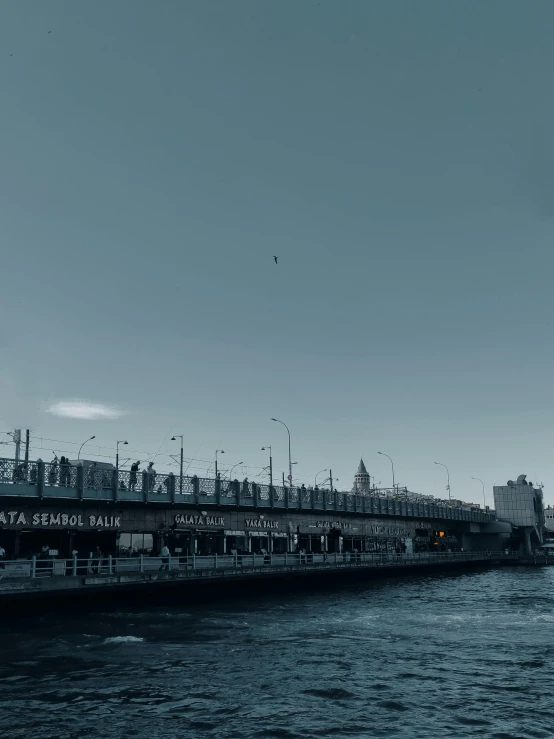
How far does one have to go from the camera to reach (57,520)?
53.6 metres

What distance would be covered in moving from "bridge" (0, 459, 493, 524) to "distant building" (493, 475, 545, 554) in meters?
54.7

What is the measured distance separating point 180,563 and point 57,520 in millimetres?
10269

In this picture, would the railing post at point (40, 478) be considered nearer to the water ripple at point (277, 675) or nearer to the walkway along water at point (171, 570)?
the walkway along water at point (171, 570)

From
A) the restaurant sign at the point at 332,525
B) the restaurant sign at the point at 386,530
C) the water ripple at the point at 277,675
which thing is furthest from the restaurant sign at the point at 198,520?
the restaurant sign at the point at 386,530

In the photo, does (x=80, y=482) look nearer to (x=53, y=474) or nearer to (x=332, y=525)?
(x=53, y=474)

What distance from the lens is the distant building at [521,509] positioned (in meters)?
135

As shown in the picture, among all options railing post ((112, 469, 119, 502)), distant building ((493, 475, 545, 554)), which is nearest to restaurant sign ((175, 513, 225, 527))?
railing post ((112, 469, 119, 502))

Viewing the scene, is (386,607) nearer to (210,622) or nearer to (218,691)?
(210,622)

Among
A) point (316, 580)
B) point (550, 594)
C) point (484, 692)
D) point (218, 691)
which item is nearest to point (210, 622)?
point (218, 691)

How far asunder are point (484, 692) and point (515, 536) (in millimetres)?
124203

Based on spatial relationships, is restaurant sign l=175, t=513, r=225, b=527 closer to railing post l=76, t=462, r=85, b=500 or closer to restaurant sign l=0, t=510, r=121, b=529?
restaurant sign l=0, t=510, r=121, b=529

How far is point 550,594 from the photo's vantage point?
6091 cm

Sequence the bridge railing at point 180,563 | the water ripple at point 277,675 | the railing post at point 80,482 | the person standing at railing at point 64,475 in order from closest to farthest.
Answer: the water ripple at point 277,675 < the bridge railing at point 180,563 < the person standing at railing at point 64,475 < the railing post at point 80,482

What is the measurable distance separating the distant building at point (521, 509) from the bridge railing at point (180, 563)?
41.1 m
